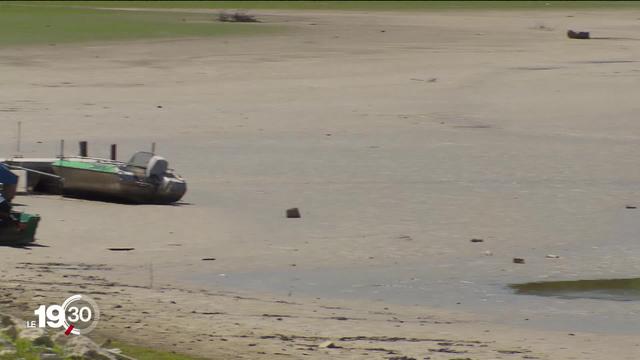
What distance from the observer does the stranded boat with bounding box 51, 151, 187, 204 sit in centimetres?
2253

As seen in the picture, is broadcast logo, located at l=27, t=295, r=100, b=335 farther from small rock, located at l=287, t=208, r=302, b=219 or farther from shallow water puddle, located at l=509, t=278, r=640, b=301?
small rock, located at l=287, t=208, r=302, b=219

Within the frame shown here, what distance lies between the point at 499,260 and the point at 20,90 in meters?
17.7

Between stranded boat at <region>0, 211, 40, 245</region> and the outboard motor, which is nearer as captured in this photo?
stranded boat at <region>0, 211, 40, 245</region>

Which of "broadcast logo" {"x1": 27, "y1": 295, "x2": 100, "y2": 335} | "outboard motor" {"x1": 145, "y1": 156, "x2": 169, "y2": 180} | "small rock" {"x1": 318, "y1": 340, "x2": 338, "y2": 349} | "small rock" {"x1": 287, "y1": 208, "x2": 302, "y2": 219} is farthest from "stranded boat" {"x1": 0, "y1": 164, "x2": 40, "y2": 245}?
"small rock" {"x1": 318, "y1": 340, "x2": 338, "y2": 349}

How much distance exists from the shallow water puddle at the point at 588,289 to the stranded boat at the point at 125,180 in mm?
6261

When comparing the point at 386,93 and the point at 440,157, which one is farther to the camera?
the point at 386,93

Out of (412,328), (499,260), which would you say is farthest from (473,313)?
(499,260)

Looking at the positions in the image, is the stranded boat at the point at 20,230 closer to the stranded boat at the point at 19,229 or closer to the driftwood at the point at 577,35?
the stranded boat at the point at 19,229

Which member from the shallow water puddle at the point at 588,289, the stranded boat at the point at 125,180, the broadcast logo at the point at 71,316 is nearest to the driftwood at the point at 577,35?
the stranded boat at the point at 125,180

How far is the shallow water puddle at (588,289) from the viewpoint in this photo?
57.6ft

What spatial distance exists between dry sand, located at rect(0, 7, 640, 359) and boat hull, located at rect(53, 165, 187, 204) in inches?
14.3

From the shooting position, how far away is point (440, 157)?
27562 mm

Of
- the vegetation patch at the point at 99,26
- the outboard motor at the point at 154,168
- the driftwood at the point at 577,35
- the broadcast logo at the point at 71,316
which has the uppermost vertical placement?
the broadcast logo at the point at 71,316

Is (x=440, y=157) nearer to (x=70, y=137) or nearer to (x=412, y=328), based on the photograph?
(x=70, y=137)
